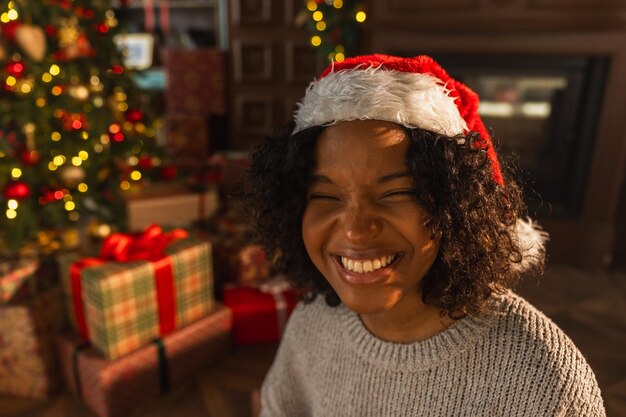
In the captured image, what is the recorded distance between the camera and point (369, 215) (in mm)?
705

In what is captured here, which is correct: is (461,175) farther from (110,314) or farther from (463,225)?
(110,314)

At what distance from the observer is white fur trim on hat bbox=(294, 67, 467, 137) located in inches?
27.6

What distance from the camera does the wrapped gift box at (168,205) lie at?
222 cm

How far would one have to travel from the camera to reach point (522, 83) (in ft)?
9.00

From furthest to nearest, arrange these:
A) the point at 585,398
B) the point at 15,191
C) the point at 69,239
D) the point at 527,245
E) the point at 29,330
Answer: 1. the point at 69,239
2. the point at 15,191
3. the point at 29,330
4. the point at 527,245
5. the point at 585,398

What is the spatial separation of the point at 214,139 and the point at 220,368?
2277 mm

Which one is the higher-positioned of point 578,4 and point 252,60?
point 578,4

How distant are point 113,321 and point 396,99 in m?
1.16

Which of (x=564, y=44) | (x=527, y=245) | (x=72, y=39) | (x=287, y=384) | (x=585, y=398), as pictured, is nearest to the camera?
(x=585, y=398)

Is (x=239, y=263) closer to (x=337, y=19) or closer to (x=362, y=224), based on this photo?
(x=362, y=224)

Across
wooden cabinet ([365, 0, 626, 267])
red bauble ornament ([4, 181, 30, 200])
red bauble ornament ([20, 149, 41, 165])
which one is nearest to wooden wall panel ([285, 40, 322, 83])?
wooden cabinet ([365, 0, 626, 267])

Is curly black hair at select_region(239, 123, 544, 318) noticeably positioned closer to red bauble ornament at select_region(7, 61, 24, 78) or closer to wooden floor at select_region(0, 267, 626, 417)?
wooden floor at select_region(0, 267, 626, 417)

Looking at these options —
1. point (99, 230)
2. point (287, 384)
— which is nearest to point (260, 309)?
point (287, 384)

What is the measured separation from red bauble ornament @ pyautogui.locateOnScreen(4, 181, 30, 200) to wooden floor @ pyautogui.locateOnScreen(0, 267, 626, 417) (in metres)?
0.85
